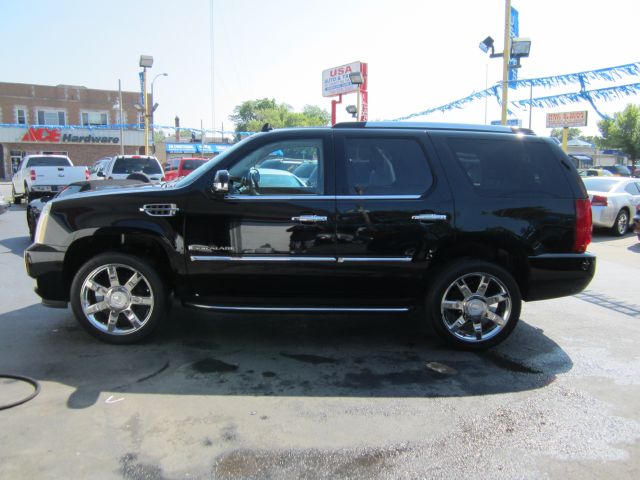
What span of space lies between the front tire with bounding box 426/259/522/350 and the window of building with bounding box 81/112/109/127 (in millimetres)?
50371

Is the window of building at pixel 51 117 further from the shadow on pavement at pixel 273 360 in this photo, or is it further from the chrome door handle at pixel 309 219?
the chrome door handle at pixel 309 219

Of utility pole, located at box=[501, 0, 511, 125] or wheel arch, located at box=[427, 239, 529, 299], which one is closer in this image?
wheel arch, located at box=[427, 239, 529, 299]

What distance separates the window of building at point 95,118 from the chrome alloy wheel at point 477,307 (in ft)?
165

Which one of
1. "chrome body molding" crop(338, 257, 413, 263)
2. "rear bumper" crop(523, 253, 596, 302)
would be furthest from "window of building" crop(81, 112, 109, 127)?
"rear bumper" crop(523, 253, 596, 302)

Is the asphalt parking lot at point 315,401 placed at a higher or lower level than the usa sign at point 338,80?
lower

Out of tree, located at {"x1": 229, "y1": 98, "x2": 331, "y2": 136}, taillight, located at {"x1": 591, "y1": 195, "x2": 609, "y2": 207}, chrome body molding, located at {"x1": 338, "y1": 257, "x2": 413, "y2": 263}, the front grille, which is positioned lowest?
chrome body molding, located at {"x1": 338, "y1": 257, "x2": 413, "y2": 263}

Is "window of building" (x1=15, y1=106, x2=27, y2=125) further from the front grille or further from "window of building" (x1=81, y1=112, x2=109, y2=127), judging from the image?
the front grille

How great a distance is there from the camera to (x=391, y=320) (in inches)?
218

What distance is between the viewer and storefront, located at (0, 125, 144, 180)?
43469mm

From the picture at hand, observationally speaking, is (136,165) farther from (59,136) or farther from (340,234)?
(59,136)

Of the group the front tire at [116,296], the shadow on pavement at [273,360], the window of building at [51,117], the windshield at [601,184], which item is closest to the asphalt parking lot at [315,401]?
the shadow on pavement at [273,360]

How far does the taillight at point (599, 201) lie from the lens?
12430 mm

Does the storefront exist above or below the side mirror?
above

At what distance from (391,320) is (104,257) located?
9.50ft
